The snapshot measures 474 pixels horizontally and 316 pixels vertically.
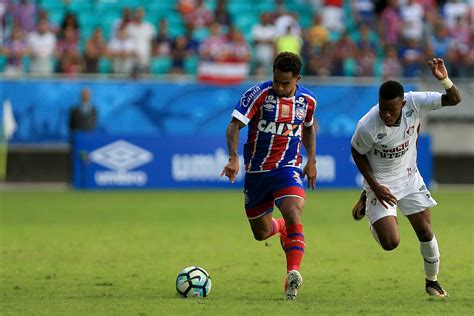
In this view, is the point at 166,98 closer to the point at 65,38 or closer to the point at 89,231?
the point at 65,38

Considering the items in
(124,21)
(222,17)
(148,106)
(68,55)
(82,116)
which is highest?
(222,17)

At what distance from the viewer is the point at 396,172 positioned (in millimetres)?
9820

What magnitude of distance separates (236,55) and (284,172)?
16028 mm

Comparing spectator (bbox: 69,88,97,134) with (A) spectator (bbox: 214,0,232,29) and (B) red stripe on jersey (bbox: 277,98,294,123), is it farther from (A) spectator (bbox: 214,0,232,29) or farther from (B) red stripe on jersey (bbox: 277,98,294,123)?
(B) red stripe on jersey (bbox: 277,98,294,123)

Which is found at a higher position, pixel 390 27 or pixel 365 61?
pixel 390 27

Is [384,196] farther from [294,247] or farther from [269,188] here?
[269,188]

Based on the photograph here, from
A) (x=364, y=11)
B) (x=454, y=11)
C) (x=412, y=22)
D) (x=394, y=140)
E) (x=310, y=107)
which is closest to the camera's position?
(x=394, y=140)

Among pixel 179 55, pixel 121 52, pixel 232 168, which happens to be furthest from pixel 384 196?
pixel 179 55

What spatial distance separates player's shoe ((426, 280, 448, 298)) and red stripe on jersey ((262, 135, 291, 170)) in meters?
1.77

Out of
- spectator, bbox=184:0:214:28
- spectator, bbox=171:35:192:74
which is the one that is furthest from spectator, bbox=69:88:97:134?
spectator, bbox=184:0:214:28

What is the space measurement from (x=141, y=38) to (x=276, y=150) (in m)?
16.2

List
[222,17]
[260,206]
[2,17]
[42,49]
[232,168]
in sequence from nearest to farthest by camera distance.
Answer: [232,168] → [260,206] → [42,49] → [2,17] → [222,17]

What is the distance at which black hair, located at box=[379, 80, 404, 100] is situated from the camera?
9.16 metres

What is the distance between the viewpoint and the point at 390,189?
32.0 feet
